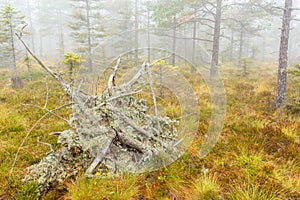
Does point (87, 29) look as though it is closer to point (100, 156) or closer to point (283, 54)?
point (283, 54)

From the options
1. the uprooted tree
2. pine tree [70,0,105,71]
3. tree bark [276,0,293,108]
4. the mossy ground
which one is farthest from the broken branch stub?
pine tree [70,0,105,71]

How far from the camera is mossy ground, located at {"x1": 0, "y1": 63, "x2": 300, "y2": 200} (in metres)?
3.21

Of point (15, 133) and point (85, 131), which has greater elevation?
point (85, 131)

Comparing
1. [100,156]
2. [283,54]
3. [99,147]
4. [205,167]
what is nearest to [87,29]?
[283,54]

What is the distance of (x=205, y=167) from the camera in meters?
4.16

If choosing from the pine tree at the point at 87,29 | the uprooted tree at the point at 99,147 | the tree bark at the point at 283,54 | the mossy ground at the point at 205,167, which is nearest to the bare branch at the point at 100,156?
the uprooted tree at the point at 99,147

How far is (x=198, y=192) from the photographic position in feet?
10.8

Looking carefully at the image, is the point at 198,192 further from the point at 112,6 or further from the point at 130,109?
the point at 112,6

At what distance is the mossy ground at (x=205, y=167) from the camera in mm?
3211

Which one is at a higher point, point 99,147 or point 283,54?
point 283,54

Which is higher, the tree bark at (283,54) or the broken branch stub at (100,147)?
the tree bark at (283,54)

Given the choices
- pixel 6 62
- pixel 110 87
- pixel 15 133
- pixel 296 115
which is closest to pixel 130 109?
pixel 110 87

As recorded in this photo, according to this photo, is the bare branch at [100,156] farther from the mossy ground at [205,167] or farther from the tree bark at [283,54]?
the tree bark at [283,54]

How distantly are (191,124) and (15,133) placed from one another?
4873 millimetres
